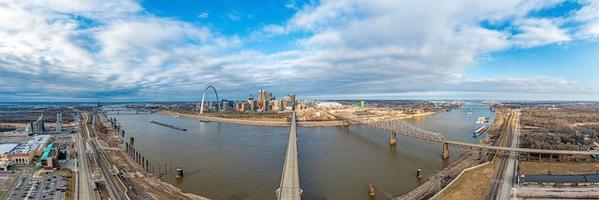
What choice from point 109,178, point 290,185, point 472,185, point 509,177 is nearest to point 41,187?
point 109,178

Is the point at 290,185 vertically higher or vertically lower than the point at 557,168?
higher

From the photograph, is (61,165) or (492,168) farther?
(61,165)

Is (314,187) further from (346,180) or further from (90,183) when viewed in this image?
(90,183)

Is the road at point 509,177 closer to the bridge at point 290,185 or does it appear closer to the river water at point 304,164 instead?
the river water at point 304,164

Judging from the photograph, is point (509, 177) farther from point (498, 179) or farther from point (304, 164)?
point (304, 164)

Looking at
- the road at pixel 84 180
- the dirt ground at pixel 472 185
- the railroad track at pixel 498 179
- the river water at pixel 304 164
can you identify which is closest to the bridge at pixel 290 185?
the river water at pixel 304 164

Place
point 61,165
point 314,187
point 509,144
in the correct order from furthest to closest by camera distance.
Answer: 1. point 509,144
2. point 61,165
3. point 314,187

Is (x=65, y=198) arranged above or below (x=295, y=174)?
below

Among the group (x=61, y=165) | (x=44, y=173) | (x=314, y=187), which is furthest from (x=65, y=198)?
(x=314, y=187)
